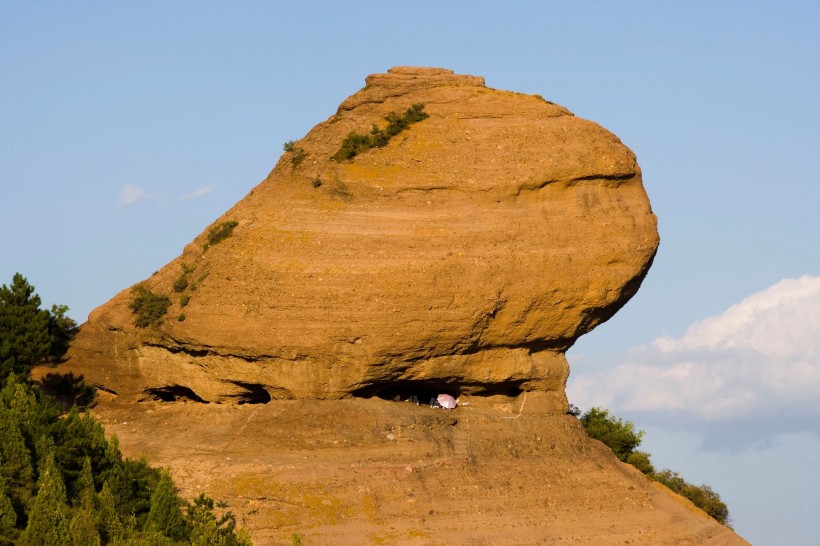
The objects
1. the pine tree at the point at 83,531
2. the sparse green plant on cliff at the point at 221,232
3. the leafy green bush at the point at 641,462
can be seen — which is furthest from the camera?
the leafy green bush at the point at 641,462

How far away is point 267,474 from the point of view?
37250mm

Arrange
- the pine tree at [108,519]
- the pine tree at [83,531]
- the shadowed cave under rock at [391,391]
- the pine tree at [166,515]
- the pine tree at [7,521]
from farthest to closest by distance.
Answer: the shadowed cave under rock at [391,391]
the pine tree at [166,515]
the pine tree at [108,519]
the pine tree at [7,521]
the pine tree at [83,531]

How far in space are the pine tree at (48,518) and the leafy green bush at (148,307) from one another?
619cm

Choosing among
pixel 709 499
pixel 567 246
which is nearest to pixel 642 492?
pixel 567 246

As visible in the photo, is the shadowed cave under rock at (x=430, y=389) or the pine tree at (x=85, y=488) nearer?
the pine tree at (x=85, y=488)

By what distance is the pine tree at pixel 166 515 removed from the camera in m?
35.8

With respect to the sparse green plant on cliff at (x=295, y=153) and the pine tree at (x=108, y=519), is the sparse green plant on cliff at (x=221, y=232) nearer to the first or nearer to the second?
the sparse green plant on cliff at (x=295, y=153)

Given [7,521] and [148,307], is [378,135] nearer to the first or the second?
[148,307]

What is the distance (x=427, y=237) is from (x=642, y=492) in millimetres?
8120

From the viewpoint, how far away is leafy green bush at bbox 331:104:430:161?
136 feet

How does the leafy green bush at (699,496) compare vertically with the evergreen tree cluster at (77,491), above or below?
above

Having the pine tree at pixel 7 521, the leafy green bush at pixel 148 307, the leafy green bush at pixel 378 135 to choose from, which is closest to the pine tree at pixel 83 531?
the pine tree at pixel 7 521

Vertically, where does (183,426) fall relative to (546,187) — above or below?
below

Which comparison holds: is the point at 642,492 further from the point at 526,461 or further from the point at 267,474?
the point at 267,474
